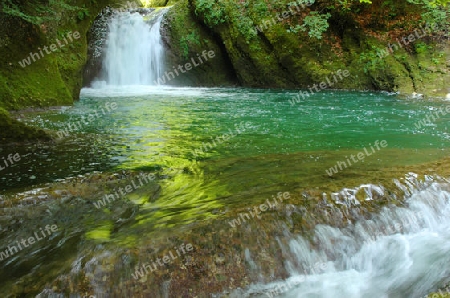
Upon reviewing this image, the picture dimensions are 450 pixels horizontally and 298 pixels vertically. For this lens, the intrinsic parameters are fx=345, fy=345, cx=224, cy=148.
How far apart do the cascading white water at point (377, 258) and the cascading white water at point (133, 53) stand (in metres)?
16.1

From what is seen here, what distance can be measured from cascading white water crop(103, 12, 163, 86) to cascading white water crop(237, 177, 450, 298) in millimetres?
16145

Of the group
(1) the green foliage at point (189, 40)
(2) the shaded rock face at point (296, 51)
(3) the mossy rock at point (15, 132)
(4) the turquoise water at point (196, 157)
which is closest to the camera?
(4) the turquoise water at point (196, 157)

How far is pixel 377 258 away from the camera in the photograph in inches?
140

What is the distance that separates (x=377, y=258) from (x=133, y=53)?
1717cm

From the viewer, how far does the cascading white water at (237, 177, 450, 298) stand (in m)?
3.20

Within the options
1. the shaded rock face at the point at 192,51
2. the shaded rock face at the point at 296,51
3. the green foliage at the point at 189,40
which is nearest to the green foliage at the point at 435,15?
the shaded rock face at the point at 296,51

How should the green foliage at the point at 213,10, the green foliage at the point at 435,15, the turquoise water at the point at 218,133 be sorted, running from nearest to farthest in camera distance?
the turquoise water at the point at 218,133 → the green foliage at the point at 435,15 → the green foliage at the point at 213,10

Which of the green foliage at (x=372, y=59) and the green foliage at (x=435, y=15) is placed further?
the green foliage at (x=372, y=59)

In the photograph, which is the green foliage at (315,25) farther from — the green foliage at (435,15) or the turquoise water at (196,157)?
the turquoise water at (196,157)

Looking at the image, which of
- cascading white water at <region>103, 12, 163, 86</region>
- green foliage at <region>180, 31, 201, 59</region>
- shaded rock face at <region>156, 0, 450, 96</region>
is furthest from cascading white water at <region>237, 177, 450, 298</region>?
cascading white water at <region>103, 12, 163, 86</region>

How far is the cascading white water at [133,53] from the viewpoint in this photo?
1795 centimetres

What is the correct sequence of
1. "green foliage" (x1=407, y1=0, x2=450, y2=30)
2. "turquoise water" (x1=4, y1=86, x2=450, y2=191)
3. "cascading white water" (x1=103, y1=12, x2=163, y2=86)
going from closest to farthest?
"turquoise water" (x1=4, y1=86, x2=450, y2=191)
"green foliage" (x1=407, y1=0, x2=450, y2=30)
"cascading white water" (x1=103, y1=12, x2=163, y2=86)

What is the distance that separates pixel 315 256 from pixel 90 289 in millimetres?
2020

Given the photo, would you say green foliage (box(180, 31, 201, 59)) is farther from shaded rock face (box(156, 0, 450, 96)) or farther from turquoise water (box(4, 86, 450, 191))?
turquoise water (box(4, 86, 450, 191))
